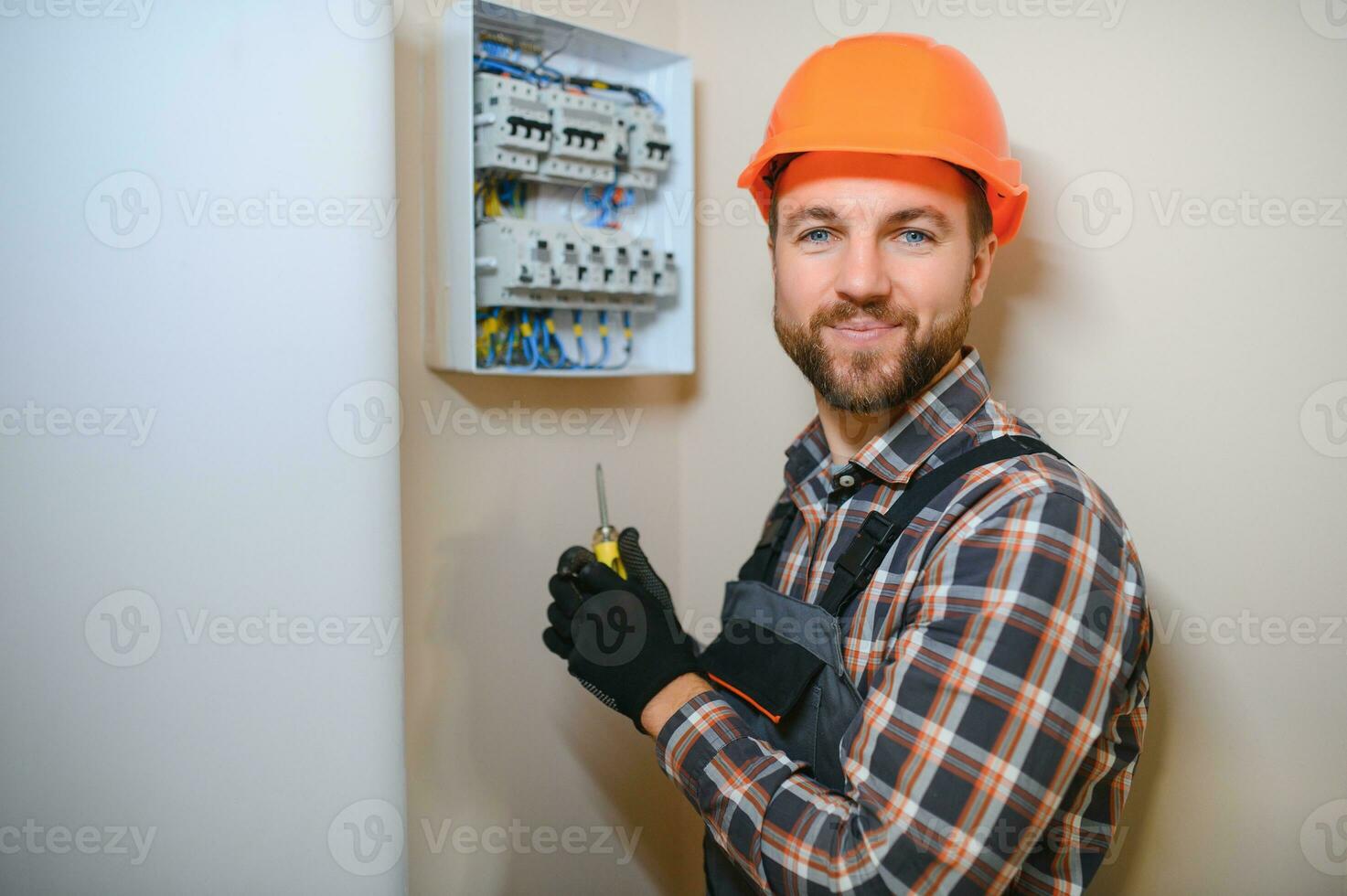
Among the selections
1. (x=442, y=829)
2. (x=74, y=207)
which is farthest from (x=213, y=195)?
(x=442, y=829)

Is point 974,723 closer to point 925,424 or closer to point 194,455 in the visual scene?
point 925,424

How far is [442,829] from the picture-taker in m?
1.46

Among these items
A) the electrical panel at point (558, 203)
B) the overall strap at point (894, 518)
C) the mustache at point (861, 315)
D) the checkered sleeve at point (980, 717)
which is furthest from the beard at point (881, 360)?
the electrical panel at point (558, 203)

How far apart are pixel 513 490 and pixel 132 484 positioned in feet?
2.00

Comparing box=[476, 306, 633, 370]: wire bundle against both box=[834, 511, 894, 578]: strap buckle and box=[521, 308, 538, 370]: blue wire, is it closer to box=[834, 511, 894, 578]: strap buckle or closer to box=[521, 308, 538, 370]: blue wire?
box=[521, 308, 538, 370]: blue wire

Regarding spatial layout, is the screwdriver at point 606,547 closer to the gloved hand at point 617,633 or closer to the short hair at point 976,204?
the gloved hand at point 617,633

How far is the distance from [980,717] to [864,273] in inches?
18.9

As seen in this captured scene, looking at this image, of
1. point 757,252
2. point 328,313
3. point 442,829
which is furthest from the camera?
point 757,252

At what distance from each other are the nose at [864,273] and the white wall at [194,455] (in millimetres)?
509

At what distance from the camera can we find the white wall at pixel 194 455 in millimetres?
1003

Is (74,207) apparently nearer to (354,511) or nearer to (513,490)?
(354,511)

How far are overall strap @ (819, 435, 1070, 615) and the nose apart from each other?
0.66 feet

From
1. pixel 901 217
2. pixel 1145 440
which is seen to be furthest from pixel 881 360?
pixel 1145 440

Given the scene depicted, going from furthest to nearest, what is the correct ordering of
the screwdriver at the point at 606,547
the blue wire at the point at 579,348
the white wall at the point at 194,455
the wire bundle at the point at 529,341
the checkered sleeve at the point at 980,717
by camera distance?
the blue wire at the point at 579,348, the wire bundle at the point at 529,341, the screwdriver at the point at 606,547, the white wall at the point at 194,455, the checkered sleeve at the point at 980,717
